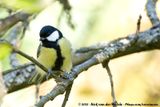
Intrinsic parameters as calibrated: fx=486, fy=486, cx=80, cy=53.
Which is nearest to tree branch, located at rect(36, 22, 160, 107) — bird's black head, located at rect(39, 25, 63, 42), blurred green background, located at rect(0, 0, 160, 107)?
bird's black head, located at rect(39, 25, 63, 42)

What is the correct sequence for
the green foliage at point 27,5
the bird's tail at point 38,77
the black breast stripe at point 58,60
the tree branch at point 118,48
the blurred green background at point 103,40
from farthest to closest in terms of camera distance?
the blurred green background at point 103,40, the bird's tail at point 38,77, the black breast stripe at point 58,60, the tree branch at point 118,48, the green foliage at point 27,5

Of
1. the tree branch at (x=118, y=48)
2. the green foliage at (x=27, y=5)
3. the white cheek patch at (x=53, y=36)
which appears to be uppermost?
the white cheek patch at (x=53, y=36)

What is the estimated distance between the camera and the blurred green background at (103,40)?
2879 millimetres

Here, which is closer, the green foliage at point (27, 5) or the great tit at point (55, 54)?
the green foliage at point (27, 5)

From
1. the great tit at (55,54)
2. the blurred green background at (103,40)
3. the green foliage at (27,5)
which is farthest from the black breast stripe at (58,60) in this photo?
the green foliage at (27,5)

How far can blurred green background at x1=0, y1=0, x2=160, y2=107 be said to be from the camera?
2879 mm

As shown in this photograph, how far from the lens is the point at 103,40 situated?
9.68 ft

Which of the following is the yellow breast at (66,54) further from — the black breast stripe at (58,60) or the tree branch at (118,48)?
the tree branch at (118,48)

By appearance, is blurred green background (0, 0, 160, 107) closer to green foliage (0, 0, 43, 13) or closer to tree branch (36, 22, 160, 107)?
tree branch (36, 22, 160, 107)

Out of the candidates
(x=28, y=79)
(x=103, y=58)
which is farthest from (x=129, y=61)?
(x=103, y=58)

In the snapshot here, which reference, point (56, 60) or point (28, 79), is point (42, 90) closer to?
A: point (28, 79)

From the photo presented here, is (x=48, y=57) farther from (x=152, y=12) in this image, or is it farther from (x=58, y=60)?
(x=152, y=12)

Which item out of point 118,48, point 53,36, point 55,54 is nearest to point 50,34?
point 53,36

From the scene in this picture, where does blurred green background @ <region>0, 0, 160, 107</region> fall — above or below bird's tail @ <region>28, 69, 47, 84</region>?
above
